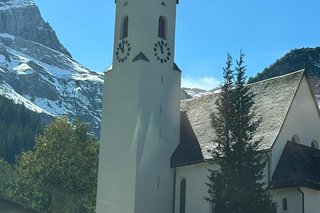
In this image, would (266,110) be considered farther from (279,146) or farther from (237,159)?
(237,159)

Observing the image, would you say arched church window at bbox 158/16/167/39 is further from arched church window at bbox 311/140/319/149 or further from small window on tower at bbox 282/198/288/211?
small window on tower at bbox 282/198/288/211

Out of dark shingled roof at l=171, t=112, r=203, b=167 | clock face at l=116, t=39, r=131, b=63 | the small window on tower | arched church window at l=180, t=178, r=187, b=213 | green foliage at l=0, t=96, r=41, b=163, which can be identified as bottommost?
the small window on tower

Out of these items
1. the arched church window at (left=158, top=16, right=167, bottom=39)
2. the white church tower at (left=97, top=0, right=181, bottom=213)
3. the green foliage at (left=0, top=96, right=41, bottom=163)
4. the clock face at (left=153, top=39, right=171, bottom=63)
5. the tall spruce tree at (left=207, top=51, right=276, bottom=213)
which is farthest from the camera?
the green foliage at (left=0, top=96, right=41, bottom=163)

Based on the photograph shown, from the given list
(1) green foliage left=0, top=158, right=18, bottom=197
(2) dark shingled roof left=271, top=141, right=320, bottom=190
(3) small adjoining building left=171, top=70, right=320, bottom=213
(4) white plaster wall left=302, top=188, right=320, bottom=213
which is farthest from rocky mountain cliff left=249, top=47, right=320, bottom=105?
(4) white plaster wall left=302, top=188, right=320, bottom=213

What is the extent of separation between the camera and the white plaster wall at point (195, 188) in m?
44.7

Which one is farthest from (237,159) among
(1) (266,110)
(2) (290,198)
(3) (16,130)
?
(3) (16,130)

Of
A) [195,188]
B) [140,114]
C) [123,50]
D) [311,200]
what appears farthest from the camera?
[123,50]

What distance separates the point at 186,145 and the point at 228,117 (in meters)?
9.90

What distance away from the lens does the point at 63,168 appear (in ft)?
210

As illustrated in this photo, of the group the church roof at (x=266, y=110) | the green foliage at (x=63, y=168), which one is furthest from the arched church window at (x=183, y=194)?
the green foliage at (x=63, y=168)

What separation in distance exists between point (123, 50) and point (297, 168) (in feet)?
51.5

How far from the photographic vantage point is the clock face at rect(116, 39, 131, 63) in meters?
49.0

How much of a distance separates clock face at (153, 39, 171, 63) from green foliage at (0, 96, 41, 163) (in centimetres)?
12352

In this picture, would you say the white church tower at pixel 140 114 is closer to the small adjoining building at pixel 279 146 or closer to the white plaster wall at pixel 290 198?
the small adjoining building at pixel 279 146
